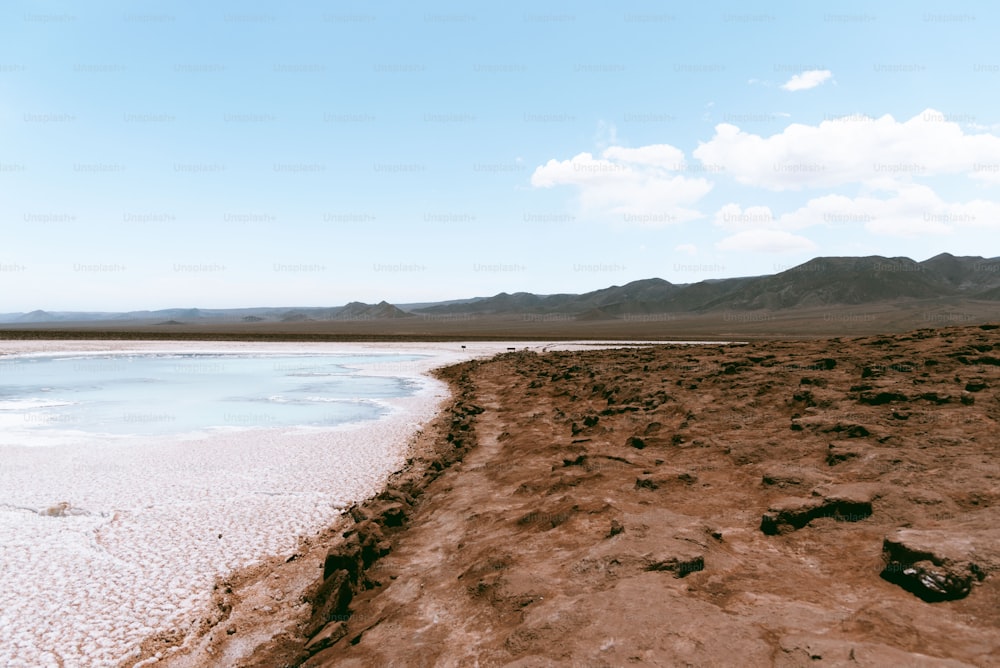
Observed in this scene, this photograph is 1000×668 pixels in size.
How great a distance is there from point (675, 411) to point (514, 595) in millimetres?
8079

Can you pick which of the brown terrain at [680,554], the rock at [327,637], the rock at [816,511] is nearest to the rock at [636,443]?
the brown terrain at [680,554]

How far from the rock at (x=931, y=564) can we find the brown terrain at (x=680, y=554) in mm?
14

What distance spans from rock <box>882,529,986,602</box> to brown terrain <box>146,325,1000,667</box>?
14mm

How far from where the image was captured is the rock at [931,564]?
13.0 ft

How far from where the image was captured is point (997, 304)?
85500 mm

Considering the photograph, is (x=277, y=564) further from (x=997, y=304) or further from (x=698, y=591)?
(x=997, y=304)

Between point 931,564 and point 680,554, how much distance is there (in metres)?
1.80

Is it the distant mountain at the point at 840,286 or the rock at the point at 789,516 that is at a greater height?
the distant mountain at the point at 840,286

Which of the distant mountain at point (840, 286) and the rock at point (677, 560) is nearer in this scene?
the rock at point (677, 560)

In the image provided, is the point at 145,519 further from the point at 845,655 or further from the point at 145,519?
the point at 845,655

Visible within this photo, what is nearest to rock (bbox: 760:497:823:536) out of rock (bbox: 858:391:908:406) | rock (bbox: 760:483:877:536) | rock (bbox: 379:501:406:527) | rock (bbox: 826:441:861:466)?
rock (bbox: 760:483:877:536)

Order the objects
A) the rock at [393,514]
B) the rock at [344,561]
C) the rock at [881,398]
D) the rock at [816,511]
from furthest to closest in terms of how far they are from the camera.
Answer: the rock at [881,398] → the rock at [393,514] → the rock at [344,561] → the rock at [816,511]

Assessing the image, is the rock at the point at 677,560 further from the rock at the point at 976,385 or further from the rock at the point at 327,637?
→ the rock at the point at 976,385

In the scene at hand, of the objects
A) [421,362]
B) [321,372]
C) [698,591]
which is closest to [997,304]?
[421,362]
